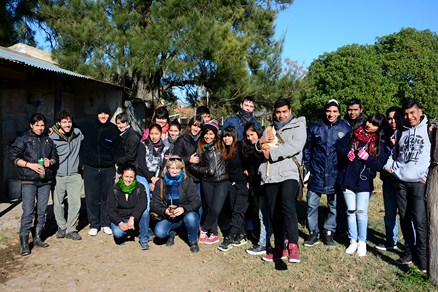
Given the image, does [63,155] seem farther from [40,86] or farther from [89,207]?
A: [40,86]

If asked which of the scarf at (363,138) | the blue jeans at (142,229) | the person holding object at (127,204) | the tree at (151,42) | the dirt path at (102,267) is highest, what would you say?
the tree at (151,42)

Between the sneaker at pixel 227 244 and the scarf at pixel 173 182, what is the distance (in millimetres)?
804

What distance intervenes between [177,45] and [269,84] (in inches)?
176

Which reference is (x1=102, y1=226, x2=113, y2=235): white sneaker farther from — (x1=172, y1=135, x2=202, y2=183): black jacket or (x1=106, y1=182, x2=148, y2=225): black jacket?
(x1=172, y1=135, x2=202, y2=183): black jacket

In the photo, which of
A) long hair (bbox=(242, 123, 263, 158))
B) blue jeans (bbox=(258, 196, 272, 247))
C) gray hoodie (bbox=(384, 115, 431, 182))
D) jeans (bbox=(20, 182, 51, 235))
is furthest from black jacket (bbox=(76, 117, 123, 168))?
gray hoodie (bbox=(384, 115, 431, 182))

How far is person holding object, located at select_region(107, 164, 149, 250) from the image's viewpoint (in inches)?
180

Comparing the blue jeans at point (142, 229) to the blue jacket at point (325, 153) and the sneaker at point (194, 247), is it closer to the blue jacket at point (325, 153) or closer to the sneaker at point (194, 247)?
the sneaker at point (194, 247)

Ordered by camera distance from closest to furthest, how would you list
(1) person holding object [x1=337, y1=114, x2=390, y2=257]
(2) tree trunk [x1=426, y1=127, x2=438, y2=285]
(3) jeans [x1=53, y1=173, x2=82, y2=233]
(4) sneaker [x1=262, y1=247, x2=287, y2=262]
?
(2) tree trunk [x1=426, y1=127, x2=438, y2=285] < (4) sneaker [x1=262, y1=247, x2=287, y2=262] < (1) person holding object [x1=337, y1=114, x2=390, y2=257] < (3) jeans [x1=53, y1=173, x2=82, y2=233]

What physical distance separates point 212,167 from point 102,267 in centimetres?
169

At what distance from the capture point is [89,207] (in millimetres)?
5047

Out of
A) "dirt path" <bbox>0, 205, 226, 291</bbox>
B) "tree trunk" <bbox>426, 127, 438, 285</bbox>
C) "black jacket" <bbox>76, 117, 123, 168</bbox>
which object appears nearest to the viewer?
"tree trunk" <bbox>426, 127, 438, 285</bbox>

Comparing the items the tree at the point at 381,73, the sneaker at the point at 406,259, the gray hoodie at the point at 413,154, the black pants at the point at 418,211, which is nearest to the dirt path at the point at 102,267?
the sneaker at the point at 406,259

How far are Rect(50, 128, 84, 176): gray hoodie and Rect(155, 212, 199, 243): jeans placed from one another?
4.48ft

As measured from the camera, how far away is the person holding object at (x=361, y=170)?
4.25 metres
